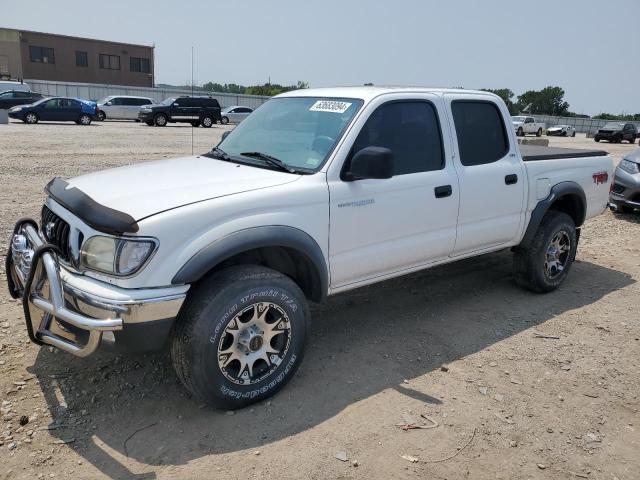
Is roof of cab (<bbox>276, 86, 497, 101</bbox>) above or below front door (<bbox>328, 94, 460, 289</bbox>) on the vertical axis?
above

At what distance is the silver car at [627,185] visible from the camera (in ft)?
29.9

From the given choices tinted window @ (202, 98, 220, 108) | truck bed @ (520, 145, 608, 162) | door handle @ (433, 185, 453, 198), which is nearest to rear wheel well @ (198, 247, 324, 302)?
door handle @ (433, 185, 453, 198)

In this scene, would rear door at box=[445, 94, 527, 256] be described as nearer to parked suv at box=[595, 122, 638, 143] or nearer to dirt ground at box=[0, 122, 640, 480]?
dirt ground at box=[0, 122, 640, 480]

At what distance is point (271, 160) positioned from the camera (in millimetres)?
3807

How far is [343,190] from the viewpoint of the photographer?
3.62 metres

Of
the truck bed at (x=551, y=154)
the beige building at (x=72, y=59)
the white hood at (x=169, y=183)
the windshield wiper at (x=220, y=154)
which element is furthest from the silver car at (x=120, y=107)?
the white hood at (x=169, y=183)

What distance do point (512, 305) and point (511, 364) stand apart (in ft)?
4.09

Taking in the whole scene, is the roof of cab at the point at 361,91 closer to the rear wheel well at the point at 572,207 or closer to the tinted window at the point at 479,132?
the tinted window at the point at 479,132

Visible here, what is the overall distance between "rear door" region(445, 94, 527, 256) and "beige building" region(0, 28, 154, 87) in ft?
192

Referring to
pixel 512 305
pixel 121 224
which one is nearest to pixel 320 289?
pixel 121 224

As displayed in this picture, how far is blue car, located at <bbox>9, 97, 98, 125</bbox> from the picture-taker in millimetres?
26500

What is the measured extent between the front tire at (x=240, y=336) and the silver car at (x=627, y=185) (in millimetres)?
7812

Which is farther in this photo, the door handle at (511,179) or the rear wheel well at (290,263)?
the door handle at (511,179)

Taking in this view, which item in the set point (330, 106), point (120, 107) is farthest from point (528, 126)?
point (330, 106)
